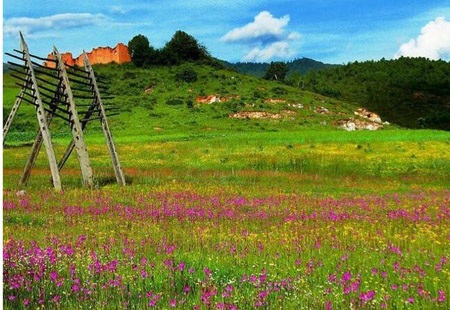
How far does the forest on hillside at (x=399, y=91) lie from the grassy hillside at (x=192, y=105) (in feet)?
124

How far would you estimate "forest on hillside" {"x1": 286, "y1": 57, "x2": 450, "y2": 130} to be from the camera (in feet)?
440

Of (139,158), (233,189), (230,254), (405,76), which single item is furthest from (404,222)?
(405,76)

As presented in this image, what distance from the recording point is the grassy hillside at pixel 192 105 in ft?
260

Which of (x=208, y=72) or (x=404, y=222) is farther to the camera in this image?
(x=208, y=72)

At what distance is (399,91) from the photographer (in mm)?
163875

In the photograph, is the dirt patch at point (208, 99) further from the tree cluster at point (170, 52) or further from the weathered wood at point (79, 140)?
the weathered wood at point (79, 140)

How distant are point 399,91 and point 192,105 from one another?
96.7m

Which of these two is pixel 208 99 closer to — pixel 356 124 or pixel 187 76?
pixel 187 76

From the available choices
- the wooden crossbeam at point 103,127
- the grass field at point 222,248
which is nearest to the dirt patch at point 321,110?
the grass field at point 222,248

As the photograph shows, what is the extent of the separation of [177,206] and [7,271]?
8.62m

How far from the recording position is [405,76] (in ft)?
595

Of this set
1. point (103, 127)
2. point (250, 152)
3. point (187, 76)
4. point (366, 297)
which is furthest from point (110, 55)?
point (366, 297)

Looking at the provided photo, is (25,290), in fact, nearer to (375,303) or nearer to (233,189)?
(375,303)

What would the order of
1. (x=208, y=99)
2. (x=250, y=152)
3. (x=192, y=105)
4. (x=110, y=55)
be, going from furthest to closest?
(x=110, y=55) < (x=208, y=99) < (x=192, y=105) < (x=250, y=152)
